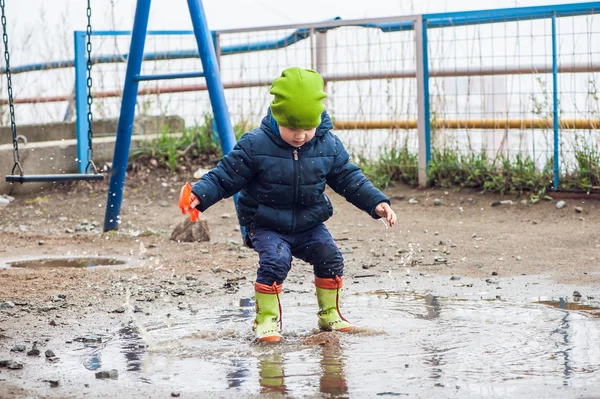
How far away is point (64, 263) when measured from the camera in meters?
6.59

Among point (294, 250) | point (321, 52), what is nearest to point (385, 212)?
point (294, 250)

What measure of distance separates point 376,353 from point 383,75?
234 inches

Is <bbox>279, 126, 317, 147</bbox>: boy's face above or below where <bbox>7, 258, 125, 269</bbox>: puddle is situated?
above

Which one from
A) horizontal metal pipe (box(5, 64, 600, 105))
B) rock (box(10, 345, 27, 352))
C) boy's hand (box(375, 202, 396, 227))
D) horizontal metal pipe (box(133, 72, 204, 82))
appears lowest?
rock (box(10, 345, 27, 352))

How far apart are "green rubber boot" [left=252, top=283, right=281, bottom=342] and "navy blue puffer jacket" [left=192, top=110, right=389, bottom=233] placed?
311mm

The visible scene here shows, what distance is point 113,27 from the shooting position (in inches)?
441

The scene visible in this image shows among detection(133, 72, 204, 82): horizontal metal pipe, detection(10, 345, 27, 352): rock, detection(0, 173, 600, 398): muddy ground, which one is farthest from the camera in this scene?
detection(133, 72, 204, 82): horizontal metal pipe

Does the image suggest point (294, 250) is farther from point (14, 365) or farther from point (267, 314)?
point (14, 365)

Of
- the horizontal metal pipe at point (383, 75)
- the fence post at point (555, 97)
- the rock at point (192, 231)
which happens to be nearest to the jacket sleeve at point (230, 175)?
the rock at point (192, 231)

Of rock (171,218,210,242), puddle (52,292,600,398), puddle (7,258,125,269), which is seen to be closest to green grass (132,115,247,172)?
rock (171,218,210,242)

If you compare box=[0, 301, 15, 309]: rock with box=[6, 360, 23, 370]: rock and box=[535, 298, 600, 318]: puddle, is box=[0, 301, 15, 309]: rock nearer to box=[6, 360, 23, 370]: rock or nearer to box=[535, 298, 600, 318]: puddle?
box=[6, 360, 23, 370]: rock

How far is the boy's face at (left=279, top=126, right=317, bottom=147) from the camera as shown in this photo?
4.35 m

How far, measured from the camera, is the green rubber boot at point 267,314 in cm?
420

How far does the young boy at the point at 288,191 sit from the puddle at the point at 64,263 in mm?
2322
